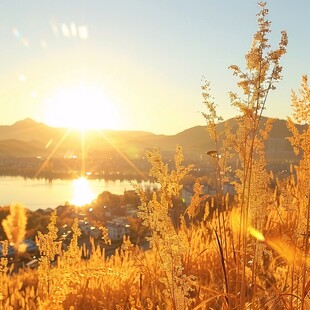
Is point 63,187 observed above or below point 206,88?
below

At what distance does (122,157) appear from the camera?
183m

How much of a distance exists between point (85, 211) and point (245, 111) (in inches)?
1747

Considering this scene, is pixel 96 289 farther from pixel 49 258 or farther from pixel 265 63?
pixel 265 63

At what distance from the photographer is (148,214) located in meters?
1.48

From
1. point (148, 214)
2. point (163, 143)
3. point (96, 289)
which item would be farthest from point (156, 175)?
point (163, 143)

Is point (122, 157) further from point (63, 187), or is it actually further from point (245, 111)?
point (245, 111)

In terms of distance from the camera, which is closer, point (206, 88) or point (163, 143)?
point (206, 88)

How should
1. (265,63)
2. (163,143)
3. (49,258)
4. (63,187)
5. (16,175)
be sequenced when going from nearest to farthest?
(265,63) < (49,258) < (63,187) < (16,175) < (163,143)

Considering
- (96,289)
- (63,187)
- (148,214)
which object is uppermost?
(148,214)

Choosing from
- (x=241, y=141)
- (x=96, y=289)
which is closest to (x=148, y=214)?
(x=241, y=141)

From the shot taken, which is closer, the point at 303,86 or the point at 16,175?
the point at 303,86

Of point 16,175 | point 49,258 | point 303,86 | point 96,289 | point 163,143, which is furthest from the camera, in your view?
point 163,143

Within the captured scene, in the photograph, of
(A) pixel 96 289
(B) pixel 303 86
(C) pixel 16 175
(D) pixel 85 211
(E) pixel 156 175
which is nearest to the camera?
(E) pixel 156 175

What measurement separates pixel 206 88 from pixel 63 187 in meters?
107
